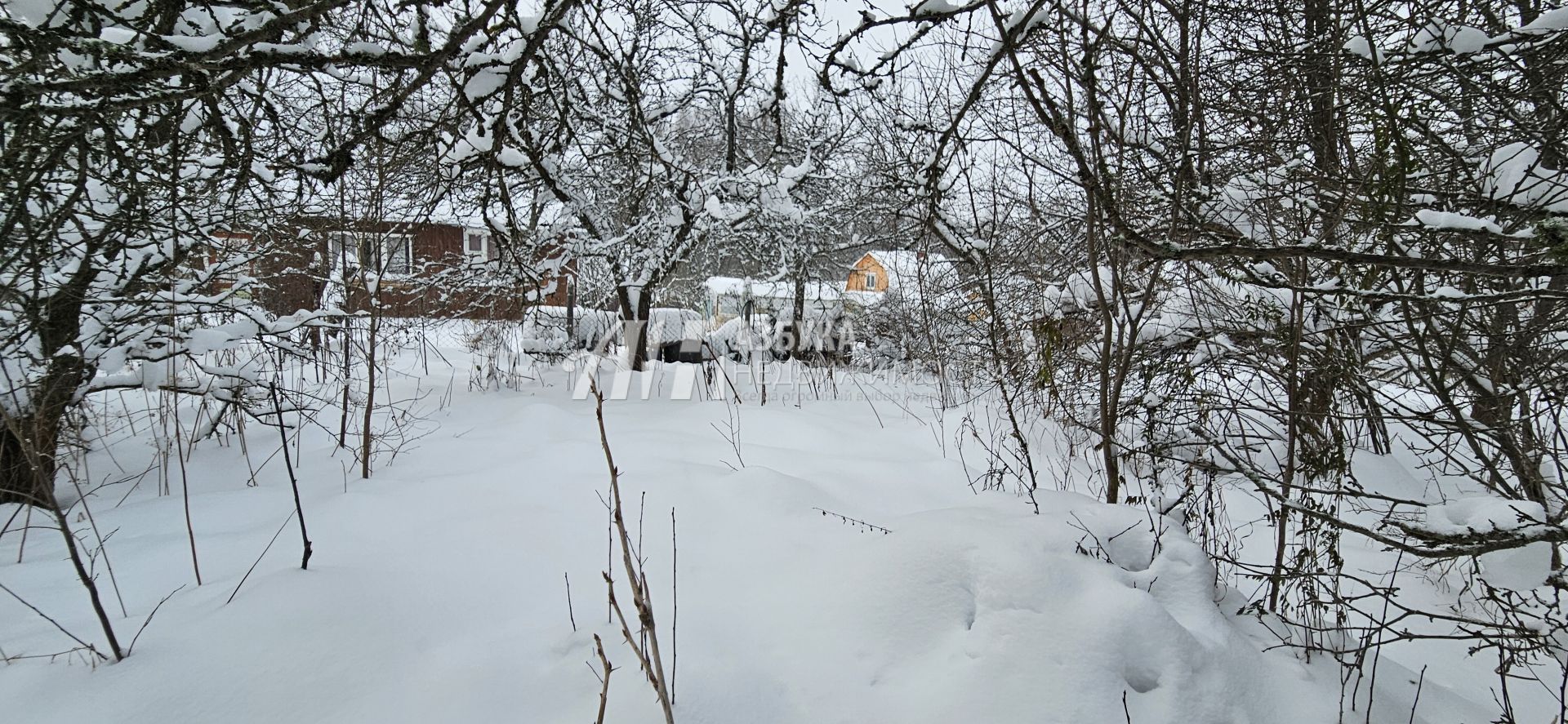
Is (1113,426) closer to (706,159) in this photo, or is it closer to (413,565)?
(413,565)

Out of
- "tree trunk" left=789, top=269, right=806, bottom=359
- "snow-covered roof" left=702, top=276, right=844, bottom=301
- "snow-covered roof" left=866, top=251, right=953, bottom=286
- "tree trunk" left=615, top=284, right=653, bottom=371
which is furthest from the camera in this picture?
"snow-covered roof" left=702, top=276, right=844, bottom=301

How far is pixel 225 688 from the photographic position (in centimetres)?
165

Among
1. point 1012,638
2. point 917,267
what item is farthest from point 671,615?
point 917,267

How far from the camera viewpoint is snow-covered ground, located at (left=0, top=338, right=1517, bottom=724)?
165 centimetres

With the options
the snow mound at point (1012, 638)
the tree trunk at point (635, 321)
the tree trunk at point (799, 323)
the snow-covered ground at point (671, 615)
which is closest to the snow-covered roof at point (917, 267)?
the tree trunk at point (799, 323)

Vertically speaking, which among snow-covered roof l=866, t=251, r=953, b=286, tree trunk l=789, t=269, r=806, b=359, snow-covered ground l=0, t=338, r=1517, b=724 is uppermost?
snow-covered roof l=866, t=251, r=953, b=286

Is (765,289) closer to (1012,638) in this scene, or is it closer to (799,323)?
(799,323)

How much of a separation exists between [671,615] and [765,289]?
8.70 m

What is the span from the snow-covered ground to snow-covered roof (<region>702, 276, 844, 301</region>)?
248 inches

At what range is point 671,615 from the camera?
6.78 feet

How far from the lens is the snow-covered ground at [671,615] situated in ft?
5.42

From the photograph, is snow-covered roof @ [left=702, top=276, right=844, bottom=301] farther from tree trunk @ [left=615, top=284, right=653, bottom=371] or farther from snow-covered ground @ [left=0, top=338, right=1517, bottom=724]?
snow-covered ground @ [left=0, top=338, right=1517, bottom=724]

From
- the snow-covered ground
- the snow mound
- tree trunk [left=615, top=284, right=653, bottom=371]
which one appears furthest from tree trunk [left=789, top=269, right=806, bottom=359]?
the snow mound

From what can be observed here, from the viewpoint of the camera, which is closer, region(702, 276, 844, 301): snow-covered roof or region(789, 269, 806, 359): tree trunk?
region(789, 269, 806, 359): tree trunk
